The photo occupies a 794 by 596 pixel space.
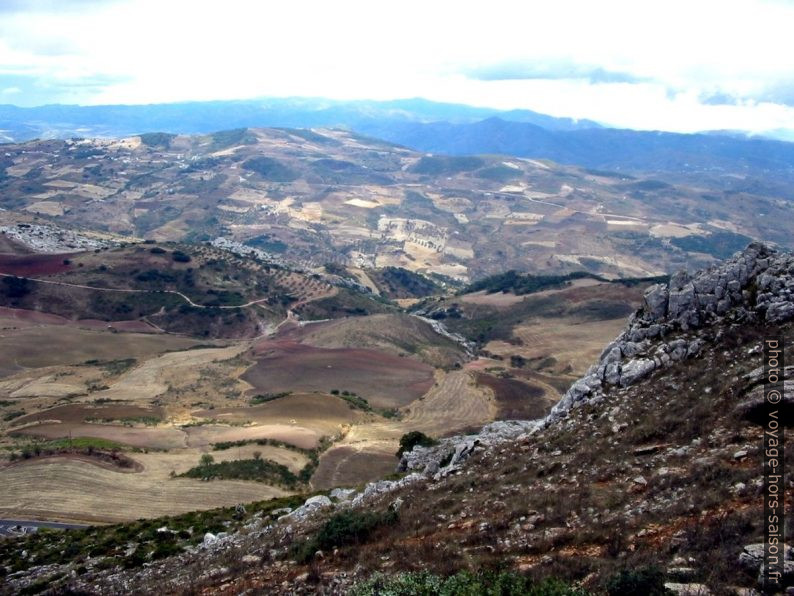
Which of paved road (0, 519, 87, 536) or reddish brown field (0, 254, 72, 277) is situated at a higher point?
reddish brown field (0, 254, 72, 277)

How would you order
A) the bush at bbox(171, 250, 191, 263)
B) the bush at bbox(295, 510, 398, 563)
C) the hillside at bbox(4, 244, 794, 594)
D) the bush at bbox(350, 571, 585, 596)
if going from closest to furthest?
the bush at bbox(350, 571, 585, 596), the hillside at bbox(4, 244, 794, 594), the bush at bbox(295, 510, 398, 563), the bush at bbox(171, 250, 191, 263)

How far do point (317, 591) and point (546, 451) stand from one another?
1148 centimetres

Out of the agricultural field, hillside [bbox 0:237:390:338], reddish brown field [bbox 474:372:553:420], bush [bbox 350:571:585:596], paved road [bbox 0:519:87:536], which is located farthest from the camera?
hillside [bbox 0:237:390:338]

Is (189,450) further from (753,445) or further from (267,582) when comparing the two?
(753,445)

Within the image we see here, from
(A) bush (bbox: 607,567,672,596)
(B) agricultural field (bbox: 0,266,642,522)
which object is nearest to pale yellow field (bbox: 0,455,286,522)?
(B) agricultural field (bbox: 0,266,642,522)

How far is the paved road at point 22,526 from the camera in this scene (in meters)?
36.0

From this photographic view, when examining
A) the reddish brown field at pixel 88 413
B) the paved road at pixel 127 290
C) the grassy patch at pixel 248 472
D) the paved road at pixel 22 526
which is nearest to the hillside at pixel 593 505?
the paved road at pixel 22 526

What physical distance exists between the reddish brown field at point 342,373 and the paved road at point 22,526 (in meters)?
49.8

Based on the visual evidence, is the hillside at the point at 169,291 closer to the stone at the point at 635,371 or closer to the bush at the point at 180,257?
the bush at the point at 180,257

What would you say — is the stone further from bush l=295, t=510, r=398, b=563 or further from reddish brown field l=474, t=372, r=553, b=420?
reddish brown field l=474, t=372, r=553, b=420

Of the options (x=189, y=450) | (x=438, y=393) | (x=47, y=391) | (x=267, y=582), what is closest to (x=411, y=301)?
(x=438, y=393)

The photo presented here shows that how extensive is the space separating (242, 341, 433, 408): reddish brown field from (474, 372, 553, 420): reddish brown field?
980cm

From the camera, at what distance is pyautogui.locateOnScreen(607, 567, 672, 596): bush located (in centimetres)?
1124

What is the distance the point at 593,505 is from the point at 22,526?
3617 centimetres
